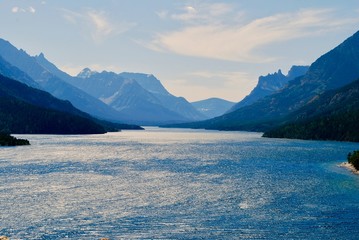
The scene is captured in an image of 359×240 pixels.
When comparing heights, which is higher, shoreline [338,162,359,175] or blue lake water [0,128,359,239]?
shoreline [338,162,359,175]

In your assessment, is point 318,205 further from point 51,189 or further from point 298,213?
point 51,189

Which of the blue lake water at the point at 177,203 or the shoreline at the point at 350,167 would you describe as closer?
the blue lake water at the point at 177,203

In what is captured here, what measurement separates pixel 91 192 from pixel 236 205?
3040 centimetres

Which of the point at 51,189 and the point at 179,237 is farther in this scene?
the point at 51,189

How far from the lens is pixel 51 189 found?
9006 centimetres

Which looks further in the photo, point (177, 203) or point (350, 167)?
point (350, 167)

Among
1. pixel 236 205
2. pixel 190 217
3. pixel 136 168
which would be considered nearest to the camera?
A: pixel 190 217

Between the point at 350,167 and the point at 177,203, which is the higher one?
the point at 350,167

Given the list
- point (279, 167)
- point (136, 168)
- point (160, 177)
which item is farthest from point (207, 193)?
point (279, 167)

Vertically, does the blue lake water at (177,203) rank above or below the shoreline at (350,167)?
below

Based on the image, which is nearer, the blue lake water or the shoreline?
the blue lake water

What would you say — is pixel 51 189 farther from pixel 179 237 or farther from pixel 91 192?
pixel 179 237

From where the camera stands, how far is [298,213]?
68.7 m

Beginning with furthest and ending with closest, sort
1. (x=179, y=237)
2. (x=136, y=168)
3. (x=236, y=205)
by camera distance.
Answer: (x=136, y=168) → (x=236, y=205) → (x=179, y=237)
